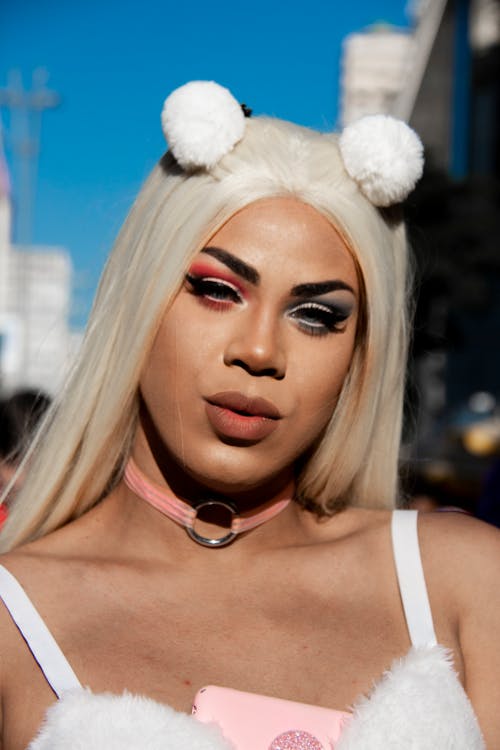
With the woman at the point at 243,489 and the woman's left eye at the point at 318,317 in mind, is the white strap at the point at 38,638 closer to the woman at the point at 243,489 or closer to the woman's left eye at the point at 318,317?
the woman at the point at 243,489

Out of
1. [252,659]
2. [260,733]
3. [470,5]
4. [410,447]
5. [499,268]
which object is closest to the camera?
[260,733]

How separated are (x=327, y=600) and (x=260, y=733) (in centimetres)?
35

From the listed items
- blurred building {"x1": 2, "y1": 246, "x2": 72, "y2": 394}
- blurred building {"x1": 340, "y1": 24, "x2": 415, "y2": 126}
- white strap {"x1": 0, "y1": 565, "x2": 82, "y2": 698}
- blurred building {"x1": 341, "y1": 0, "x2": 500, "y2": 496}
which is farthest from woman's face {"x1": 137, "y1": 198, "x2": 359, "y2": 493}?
blurred building {"x1": 340, "y1": 24, "x2": 415, "y2": 126}

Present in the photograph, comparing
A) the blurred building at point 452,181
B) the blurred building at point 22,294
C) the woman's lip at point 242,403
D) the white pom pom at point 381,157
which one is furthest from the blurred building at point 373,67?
the woman's lip at point 242,403

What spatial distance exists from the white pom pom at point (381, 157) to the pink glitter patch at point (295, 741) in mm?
1061

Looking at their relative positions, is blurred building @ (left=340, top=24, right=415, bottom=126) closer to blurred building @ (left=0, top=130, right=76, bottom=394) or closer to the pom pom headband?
blurred building @ (left=0, top=130, right=76, bottom=394)

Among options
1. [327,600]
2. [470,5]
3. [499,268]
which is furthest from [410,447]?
[470,5]

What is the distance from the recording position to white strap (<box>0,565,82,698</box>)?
1832 mm

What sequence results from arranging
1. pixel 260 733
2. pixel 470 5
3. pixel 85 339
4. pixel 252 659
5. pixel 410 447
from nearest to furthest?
pixel 260 733 < pixel 252 659 < pixel 85 339 < pixel 410 447 < pixel 470 5

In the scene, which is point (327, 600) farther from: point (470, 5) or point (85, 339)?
point (470, 5)

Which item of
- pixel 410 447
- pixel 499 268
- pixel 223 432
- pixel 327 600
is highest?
pixel 223 432

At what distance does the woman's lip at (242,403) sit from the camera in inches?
77.4

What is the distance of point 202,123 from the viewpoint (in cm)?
211

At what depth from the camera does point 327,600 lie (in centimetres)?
208
